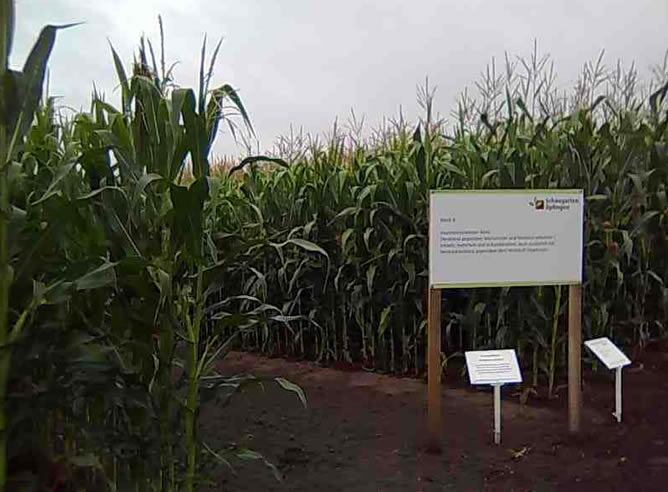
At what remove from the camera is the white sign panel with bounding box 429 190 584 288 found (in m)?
3.60

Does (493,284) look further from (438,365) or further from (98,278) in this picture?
(98,278)

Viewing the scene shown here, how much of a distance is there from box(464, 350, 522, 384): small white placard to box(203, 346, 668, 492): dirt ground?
14.5 inches

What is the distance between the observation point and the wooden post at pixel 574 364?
3.75m

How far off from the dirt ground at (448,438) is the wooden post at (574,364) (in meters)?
0.11

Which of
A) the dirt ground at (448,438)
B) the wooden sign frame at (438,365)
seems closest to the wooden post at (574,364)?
the wooden sign frame at (438,365)

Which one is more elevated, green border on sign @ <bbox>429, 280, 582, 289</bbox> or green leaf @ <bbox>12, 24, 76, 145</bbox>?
green leaf @ <bbox>12, 24, 76, 145</bbox>

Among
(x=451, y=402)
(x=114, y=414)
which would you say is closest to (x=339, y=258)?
(x=451, y=402)

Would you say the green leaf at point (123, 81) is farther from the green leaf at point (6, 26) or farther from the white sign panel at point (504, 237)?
the white sign panel at point (504, 237)

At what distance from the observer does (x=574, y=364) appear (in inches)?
149

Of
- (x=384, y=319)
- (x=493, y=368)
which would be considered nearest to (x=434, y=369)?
(x=493, y=368)

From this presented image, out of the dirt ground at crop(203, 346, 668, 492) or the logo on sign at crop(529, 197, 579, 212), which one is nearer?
the dirt ground at crop(203, 346, 668, 492)

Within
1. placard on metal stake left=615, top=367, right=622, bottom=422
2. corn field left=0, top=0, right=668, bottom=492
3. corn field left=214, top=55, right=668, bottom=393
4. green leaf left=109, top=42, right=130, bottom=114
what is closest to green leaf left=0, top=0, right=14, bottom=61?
corn field left=0, top=0, right=668, bottom=492

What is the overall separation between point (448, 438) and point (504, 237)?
113cm

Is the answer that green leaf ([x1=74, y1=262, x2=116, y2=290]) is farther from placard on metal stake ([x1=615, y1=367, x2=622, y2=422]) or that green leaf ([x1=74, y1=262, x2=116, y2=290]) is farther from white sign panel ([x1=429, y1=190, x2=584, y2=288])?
placard on metal stake ([x1=615, y1=367, x2=622, y2=422])
